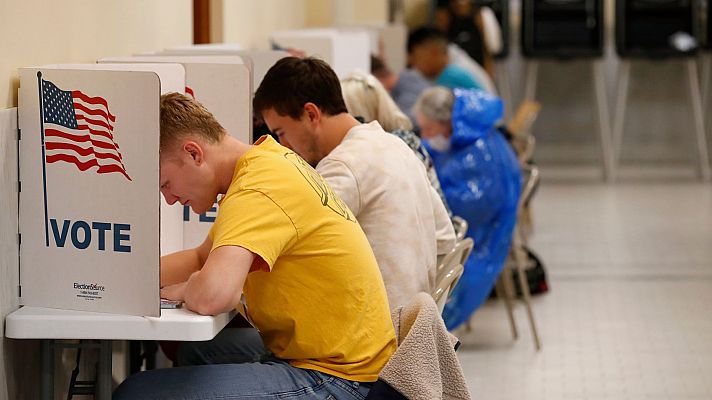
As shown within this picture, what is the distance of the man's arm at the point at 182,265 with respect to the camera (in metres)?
2.61

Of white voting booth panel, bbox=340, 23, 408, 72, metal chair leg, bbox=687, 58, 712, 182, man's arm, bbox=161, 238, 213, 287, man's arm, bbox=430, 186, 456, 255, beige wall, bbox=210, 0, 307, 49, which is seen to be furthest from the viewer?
metal chair leg, bbox=687, 58, 712, 182

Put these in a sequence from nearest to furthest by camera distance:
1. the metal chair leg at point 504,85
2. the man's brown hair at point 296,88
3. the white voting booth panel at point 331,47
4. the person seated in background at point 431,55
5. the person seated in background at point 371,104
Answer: the man's brown hair at point 296,88, the person seated in background at point 371,104, the white voting booth panel at point 331,47, the person seated in background at point 431,55, the metal chair leg at point 504,85

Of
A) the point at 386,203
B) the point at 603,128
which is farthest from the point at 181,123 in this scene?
the point at 603,128

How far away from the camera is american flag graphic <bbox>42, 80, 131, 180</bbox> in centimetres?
227

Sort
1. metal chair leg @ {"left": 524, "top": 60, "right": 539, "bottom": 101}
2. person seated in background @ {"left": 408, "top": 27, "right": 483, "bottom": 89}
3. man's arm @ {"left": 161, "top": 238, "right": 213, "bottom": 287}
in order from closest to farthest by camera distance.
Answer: man's arm @ {"left": 161, "top": 238, "right": 213, "bottom": 287} < person seated in background @ {"left": 408, "top": 27, "right": 483, "bottom": 89} < metal chair leg @ {"left": 524, "top": 60, "right": 539, "bottom": 101}

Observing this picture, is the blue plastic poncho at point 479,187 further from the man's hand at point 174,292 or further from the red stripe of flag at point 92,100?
the red stripe of flag at point 92,100

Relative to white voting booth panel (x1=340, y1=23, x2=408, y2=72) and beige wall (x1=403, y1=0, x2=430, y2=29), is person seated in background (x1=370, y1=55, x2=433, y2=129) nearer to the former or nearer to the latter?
white voting booth panel (x1=340, y1=23, x2=408, y2=72)

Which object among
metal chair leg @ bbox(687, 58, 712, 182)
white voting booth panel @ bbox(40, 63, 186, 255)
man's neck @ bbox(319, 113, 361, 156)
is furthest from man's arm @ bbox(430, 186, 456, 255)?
metal chair leg @ bbox(687, 58, 712, 182)

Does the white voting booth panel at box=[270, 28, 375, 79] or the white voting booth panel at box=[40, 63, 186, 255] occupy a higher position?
the white voting booth panel at box=[270, 28, 375, 79]

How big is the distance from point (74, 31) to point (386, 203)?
2.85ft

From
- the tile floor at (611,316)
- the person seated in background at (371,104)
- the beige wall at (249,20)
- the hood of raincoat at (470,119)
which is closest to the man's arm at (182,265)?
the person seated in background at (371,104)

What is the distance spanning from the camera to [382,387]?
7.18ft

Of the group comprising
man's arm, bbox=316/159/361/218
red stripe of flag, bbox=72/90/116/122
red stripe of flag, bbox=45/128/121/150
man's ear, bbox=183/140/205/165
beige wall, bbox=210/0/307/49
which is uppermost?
beige wall, bbox=210/0/307/49

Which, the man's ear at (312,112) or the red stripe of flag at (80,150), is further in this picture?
the man's ear at (312,112)
